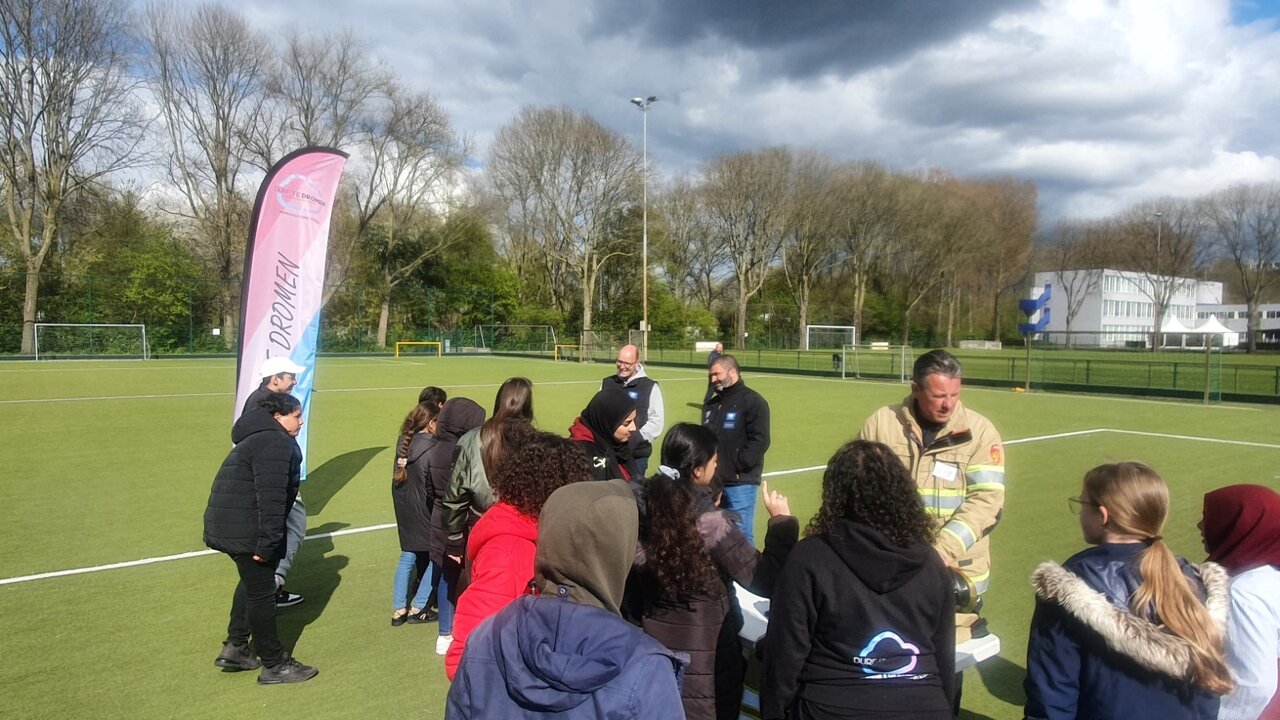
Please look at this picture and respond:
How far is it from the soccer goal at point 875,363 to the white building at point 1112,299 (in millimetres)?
40767

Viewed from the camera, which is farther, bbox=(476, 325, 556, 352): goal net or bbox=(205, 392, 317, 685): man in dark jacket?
bbox=(476, 325, 556, 352): goal net

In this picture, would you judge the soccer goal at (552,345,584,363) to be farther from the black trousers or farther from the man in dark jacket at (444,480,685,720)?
the man in dark jacket at (444,480,685,720)

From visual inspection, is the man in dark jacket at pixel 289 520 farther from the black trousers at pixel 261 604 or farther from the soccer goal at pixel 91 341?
the soccer goal at pixel 91 341

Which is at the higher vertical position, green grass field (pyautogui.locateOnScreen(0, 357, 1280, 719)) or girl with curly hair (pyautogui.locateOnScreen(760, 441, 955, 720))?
girl with curly hair (pyautogui.locateOnScreen(760, 441, 955, 720))

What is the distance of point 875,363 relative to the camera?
32.4 m

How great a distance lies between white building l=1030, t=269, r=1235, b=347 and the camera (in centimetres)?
6462

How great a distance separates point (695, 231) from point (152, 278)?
3699cm

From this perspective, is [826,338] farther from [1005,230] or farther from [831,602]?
[831,602]

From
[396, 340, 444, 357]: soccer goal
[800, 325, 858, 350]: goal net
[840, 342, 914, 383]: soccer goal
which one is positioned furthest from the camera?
[800, 325, 858, 350]: goal net

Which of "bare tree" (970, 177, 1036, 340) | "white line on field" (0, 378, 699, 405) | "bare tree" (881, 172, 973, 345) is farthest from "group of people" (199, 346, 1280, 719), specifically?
"bare tree" (970, 177, 1036, 340)

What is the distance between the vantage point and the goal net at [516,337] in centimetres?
5047

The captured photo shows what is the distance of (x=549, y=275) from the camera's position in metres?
56.9

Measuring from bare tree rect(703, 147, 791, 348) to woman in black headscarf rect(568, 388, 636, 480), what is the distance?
5042cm

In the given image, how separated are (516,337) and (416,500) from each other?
156 ft
